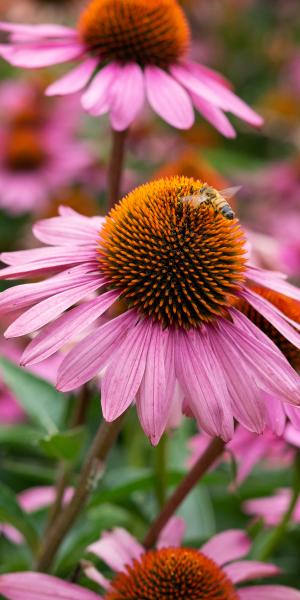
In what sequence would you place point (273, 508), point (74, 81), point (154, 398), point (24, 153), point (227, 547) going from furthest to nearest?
point (24, 153), point (273, 508), point (74, 81), point (227, 547), point (154, 398)

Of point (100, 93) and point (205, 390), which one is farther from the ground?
point (100, 93)

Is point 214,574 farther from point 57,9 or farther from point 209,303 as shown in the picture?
point 57,9

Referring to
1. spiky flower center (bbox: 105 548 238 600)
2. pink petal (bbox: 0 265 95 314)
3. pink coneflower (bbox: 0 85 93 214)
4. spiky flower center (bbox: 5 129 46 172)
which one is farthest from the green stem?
spiky flower center (bbox: 5 129 46 172)

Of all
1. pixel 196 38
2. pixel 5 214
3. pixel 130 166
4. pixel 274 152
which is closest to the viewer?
pixel 130 166

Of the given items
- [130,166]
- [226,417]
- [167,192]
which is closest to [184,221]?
[167,192]

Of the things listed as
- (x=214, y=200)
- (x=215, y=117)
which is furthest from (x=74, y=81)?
(x=214, y=200)

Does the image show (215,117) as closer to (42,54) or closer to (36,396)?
(42,54)

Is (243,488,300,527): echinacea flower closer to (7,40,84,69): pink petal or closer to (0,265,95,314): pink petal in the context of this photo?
(0,265,95,314): pink petal
